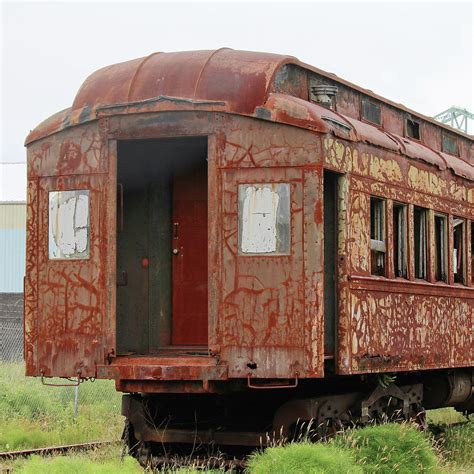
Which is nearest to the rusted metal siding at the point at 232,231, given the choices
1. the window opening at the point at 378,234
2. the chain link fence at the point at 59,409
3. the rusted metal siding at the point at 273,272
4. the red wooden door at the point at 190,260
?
the rusted metal siding at the point at 273,272

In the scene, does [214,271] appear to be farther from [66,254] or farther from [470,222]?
[470,222]

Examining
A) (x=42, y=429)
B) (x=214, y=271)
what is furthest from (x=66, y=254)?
(x=42, y=429)

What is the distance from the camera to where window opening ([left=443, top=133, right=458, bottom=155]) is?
14.3 meters

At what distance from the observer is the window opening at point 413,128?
1304 centimetres

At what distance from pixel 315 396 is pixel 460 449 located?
340 cm

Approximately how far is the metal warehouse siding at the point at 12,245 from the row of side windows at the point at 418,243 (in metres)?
25.9

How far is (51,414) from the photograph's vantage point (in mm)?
15953

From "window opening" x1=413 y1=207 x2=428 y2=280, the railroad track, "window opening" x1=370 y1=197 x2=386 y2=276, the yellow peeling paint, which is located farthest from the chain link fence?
the yellow peeling paint

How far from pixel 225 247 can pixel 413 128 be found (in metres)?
4.43

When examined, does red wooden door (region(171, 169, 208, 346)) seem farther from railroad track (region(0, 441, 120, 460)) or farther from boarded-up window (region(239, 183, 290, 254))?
railroad track (region(0, 441, 120, 460))

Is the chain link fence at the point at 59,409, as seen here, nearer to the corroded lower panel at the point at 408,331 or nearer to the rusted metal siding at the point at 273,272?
the corroded lower panel at the point at 408,331

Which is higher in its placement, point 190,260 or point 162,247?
point 162,247

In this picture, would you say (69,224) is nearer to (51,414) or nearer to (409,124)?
(409,124)

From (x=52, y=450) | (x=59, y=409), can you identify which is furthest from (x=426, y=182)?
(x=59, y=409)
